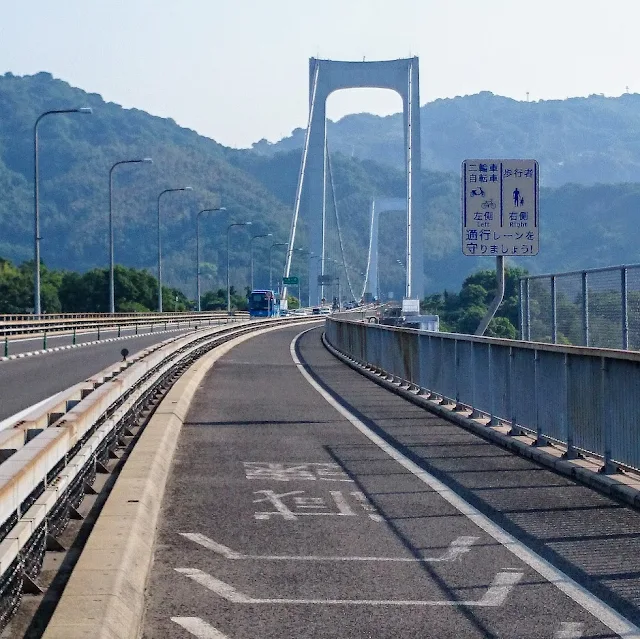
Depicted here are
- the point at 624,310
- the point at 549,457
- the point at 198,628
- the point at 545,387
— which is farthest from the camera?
the point at 545,387

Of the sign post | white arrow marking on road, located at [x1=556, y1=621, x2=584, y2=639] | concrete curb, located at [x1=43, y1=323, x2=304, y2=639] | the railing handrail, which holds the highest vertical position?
the sign post

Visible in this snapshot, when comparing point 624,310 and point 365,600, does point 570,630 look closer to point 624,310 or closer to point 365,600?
point 365,600

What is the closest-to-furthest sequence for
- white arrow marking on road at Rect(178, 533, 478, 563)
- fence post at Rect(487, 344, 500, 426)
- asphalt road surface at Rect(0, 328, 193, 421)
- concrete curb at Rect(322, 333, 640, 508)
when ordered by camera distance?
white arrow marking on road at Rect(178, 533, 478, 563) < concrete curb at Rect(322, 333, 640, 508) < fence post at Rect(487, 344, 500, 426) < asphalt road surface at Rect(0, 328, 193, 421)

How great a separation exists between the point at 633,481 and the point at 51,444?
5.73 metres

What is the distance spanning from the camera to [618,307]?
14.3 meters

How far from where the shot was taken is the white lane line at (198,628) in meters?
6.50

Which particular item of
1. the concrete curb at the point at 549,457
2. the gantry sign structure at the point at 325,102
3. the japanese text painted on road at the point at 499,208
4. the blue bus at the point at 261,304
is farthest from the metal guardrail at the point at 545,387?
the blue bus at the point at 261,304

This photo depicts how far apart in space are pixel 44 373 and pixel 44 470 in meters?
22.8

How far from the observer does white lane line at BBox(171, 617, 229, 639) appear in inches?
256

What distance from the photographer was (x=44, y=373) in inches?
1158

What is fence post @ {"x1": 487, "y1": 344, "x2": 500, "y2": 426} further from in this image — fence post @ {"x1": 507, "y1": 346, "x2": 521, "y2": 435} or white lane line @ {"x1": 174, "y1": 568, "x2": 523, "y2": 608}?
white lane line @ {"x1": 174, "y1": 568, "x2": 523, "y2": 608}

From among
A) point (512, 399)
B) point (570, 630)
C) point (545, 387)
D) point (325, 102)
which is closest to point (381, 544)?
point (570, 630)

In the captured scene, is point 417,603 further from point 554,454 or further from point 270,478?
point 554,454

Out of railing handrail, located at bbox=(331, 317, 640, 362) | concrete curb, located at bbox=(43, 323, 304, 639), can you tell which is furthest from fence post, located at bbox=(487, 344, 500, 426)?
concrete curb, located at bbox=(43, 323, 304, 639)
